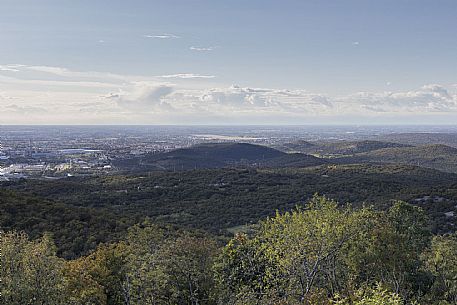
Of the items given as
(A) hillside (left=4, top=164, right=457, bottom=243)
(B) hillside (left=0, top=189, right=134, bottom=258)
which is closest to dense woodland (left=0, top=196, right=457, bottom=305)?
(B) hillside (left=0, top=189, right=134, bottom=258)

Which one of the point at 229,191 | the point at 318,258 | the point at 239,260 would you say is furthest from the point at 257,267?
the point at 229,191

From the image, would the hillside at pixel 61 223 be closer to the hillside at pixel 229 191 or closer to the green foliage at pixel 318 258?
the hillside at pixel 229 191

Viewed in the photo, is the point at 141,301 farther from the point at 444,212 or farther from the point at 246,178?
the point at 246,178

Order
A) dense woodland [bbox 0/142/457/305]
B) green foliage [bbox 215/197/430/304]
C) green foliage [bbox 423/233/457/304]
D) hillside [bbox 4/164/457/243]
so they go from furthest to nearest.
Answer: hillside [bbox 4/164/457/243], green foliage [bbox 423/233/457/304], green foliage [bbox 215/197/430/304], dense woodland [bbox 0/142/457/305]

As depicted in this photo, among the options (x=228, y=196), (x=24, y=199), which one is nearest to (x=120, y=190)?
(x=228, y=196)

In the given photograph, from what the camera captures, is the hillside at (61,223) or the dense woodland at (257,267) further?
the hillside at (61,223)

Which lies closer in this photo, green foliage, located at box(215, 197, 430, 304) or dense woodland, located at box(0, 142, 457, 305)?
dense woodland, located at box(0, 142, 457, 305)

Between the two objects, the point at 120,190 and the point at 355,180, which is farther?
the point at 355,180

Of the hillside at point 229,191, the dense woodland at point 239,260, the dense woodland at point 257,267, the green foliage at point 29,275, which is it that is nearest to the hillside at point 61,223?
the dense woodland at point 239,260

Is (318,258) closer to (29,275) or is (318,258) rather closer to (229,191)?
(29,275)

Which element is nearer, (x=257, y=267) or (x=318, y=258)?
(x=318, y=258)

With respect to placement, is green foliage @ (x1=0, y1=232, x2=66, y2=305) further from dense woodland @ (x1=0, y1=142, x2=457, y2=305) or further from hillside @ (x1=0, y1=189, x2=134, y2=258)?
hillside @ (x1=0, y1=189, x2=134, y2=258)
